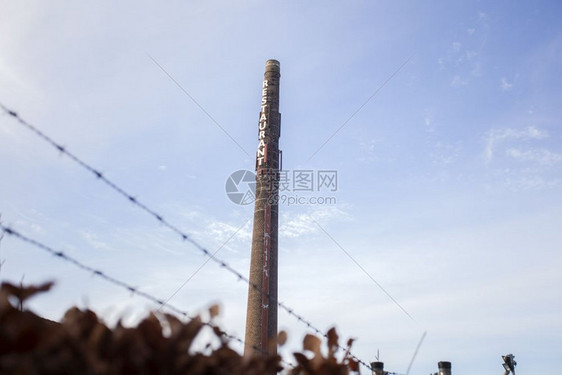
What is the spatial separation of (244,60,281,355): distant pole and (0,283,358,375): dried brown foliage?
18.1 m

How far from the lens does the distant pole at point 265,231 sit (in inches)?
825

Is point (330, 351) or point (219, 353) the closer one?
point (219, 353)

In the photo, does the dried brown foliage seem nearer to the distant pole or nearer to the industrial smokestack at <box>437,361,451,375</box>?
the industrial smokestack at <box>437,361,451,375</box>

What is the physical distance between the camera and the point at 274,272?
870 inches

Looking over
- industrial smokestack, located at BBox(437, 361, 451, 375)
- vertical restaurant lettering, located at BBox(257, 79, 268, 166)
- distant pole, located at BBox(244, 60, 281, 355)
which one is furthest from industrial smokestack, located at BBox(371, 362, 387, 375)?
vertical restaurant lettering, located at BBox(257, 79, 268, 166)

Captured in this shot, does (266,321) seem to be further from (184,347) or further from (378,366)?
(184,347)

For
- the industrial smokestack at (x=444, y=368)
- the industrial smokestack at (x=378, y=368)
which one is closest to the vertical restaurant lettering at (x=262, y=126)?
the industrial smokestack at (x=444, y=368)

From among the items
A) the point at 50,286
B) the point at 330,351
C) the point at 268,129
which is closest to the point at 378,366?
the point at 330,351

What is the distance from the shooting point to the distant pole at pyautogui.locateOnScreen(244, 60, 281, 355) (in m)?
21.0

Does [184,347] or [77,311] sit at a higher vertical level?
[77,311]

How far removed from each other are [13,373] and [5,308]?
0.22 metres

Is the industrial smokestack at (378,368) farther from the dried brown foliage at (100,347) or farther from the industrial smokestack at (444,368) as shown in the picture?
the dried brown foliage at (100,347)

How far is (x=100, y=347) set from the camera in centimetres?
169

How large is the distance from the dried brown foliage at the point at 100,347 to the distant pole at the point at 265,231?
18.1 m
